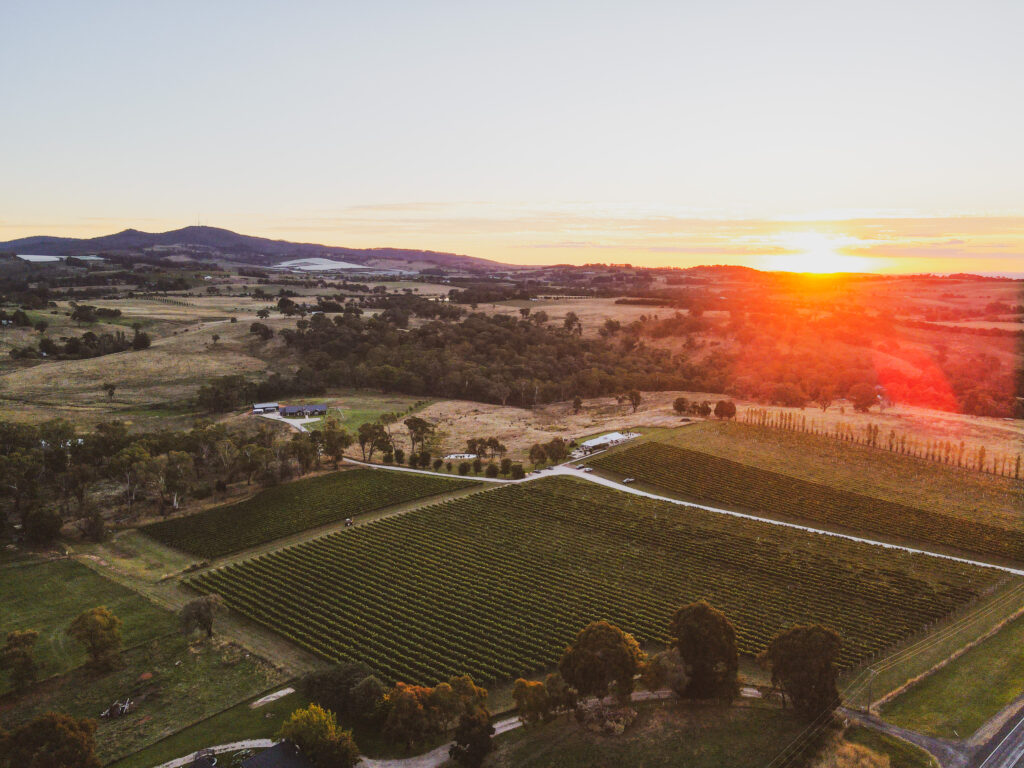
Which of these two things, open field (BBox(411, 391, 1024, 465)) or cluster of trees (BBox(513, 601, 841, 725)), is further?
open field (BBox(411, 391, 1024, 465))

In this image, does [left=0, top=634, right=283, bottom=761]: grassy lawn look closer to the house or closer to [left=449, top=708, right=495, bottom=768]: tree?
the house

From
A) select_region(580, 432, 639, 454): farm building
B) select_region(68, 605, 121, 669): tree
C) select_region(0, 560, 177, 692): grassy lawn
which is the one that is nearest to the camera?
select_region(68, 605, 121, 669): tree

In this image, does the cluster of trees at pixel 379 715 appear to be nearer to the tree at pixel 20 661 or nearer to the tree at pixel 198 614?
the tree at pixel 198 614

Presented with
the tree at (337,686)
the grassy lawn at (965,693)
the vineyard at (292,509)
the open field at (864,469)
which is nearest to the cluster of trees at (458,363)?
the open field at (864,469)

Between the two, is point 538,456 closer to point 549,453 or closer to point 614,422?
point 549,453

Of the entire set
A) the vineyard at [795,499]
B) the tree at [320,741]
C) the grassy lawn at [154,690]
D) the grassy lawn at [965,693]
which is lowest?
the grassy lawn at [154,690]

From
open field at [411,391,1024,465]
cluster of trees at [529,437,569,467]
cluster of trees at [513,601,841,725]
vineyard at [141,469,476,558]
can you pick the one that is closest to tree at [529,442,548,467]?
cluster of trees at [529,437,569,467]
